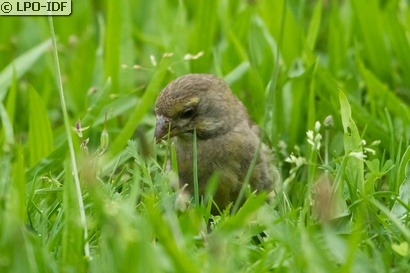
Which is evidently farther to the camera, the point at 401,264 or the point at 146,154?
the point at 146,154

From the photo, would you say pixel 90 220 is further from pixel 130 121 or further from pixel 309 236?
pixel 130 121

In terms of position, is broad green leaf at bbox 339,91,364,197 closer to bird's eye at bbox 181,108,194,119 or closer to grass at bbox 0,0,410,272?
grass at bbox 0,0,410,272

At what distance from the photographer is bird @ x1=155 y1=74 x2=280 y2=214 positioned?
480cm

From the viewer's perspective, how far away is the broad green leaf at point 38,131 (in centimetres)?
Result: 524

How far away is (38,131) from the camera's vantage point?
528cm

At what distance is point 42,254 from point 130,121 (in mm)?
1915

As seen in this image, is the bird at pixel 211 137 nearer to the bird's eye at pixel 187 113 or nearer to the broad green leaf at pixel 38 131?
the bird's eye at pixel 187 113

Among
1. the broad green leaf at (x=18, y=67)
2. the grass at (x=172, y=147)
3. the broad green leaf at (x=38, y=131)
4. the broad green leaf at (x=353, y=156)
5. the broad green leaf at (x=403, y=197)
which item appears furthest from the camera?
the broad green leaf at (x=18, y=67)

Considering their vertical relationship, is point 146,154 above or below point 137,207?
above

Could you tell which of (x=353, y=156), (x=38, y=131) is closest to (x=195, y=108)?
(x=38, y=131)

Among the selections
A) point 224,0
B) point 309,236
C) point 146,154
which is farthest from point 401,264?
point 224,0

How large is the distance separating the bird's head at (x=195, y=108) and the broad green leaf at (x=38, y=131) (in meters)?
0.76

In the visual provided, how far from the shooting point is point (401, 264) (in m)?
3.50

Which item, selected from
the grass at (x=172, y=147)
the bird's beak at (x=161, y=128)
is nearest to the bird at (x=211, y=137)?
the bird's beak at (x=161, y=128)
